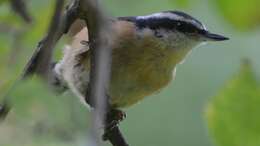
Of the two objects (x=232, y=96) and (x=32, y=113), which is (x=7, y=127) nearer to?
(x=32, y=113)

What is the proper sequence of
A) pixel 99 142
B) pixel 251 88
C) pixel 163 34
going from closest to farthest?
1. pixel 99 142
2. pixel 251 88
3. pixel 163 34

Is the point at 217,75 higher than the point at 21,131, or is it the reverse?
the point at 21,131

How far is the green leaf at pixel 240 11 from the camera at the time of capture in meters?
1.23

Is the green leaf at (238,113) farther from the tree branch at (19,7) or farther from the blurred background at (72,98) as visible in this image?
the tree branch at (19,7)

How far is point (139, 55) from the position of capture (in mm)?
2801

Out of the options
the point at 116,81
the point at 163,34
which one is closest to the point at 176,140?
the point at 163,34

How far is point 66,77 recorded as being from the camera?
2.69 metres

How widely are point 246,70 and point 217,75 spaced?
2.85m

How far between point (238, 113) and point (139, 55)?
1.76 metres

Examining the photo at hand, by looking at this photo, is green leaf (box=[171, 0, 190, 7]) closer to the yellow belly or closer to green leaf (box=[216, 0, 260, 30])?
green leaf (box=[216, 0, 260, 30])

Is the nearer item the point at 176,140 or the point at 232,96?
the point at 232,96

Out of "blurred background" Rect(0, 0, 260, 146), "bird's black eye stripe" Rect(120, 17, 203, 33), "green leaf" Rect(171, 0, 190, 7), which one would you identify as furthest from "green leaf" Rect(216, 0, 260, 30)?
"bird's black eye stripe" Rect(120, 17, 203, 33)

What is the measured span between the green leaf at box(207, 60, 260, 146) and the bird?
4.83ft

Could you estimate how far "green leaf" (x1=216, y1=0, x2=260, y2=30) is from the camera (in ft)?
4.03
